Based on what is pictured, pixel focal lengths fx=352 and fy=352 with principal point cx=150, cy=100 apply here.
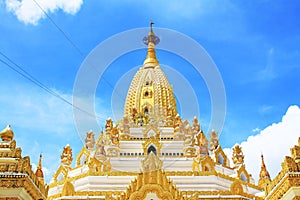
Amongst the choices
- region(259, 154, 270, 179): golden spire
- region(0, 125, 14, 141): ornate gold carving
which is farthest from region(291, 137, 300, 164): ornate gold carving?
region(259, 154, 270, 179): golden spire

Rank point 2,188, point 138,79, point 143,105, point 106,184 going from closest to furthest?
point 2,188
point 106,184
point 143,105
point 138,79

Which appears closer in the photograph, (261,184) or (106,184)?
(106,184)

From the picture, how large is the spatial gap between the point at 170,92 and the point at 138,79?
469 centimetres

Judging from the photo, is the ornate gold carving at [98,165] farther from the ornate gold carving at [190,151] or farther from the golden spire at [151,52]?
A: the golden spire at [151,52]

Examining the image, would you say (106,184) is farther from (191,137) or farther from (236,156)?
(236,156)

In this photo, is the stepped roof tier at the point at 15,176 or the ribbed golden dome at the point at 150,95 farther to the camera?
the ribbed golden dome at the point at 150,95

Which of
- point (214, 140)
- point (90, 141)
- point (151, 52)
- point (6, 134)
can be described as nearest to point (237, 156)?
point (214, 140)

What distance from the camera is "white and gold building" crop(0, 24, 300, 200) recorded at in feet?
60.2

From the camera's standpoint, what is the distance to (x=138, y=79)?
45.4m

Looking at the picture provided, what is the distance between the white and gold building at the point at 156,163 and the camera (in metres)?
18.3

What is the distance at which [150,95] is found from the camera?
4288 cm

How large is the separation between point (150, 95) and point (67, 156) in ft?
45.1

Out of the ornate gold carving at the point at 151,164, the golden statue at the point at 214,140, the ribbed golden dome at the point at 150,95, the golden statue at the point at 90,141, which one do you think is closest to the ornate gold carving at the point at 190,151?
the golden statue at the point at 214,140

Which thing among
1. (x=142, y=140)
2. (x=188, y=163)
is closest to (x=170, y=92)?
(x=142, y=140)
